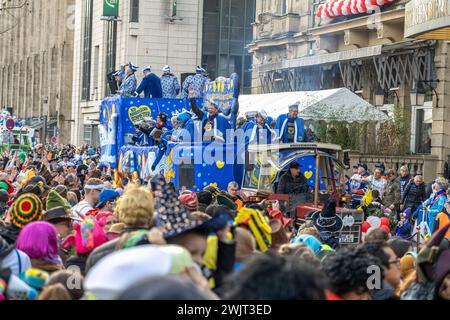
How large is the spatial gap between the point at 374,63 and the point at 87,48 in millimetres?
35752

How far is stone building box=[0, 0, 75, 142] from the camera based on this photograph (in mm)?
75812

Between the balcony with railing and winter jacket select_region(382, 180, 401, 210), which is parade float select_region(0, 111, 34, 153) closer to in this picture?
the balcony with railing

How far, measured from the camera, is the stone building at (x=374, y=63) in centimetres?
2817

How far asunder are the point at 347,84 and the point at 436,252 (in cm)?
2831

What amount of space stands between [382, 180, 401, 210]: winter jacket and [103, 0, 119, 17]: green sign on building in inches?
1436

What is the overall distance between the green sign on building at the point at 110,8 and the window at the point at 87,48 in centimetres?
701

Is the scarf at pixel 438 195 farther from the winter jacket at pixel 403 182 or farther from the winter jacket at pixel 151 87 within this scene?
the winter jacket at pixel 151 87

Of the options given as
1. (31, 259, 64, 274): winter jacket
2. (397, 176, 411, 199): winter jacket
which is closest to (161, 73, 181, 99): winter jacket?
(397, 176, 411, 199): winter jacket

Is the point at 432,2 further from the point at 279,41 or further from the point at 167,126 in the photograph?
the point at 279,41

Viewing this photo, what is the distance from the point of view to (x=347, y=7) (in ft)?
107

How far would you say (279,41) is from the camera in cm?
3872

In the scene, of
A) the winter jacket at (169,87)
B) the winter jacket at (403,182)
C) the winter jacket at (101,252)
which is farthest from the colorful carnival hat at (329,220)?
the winter jacket at (169,87)
